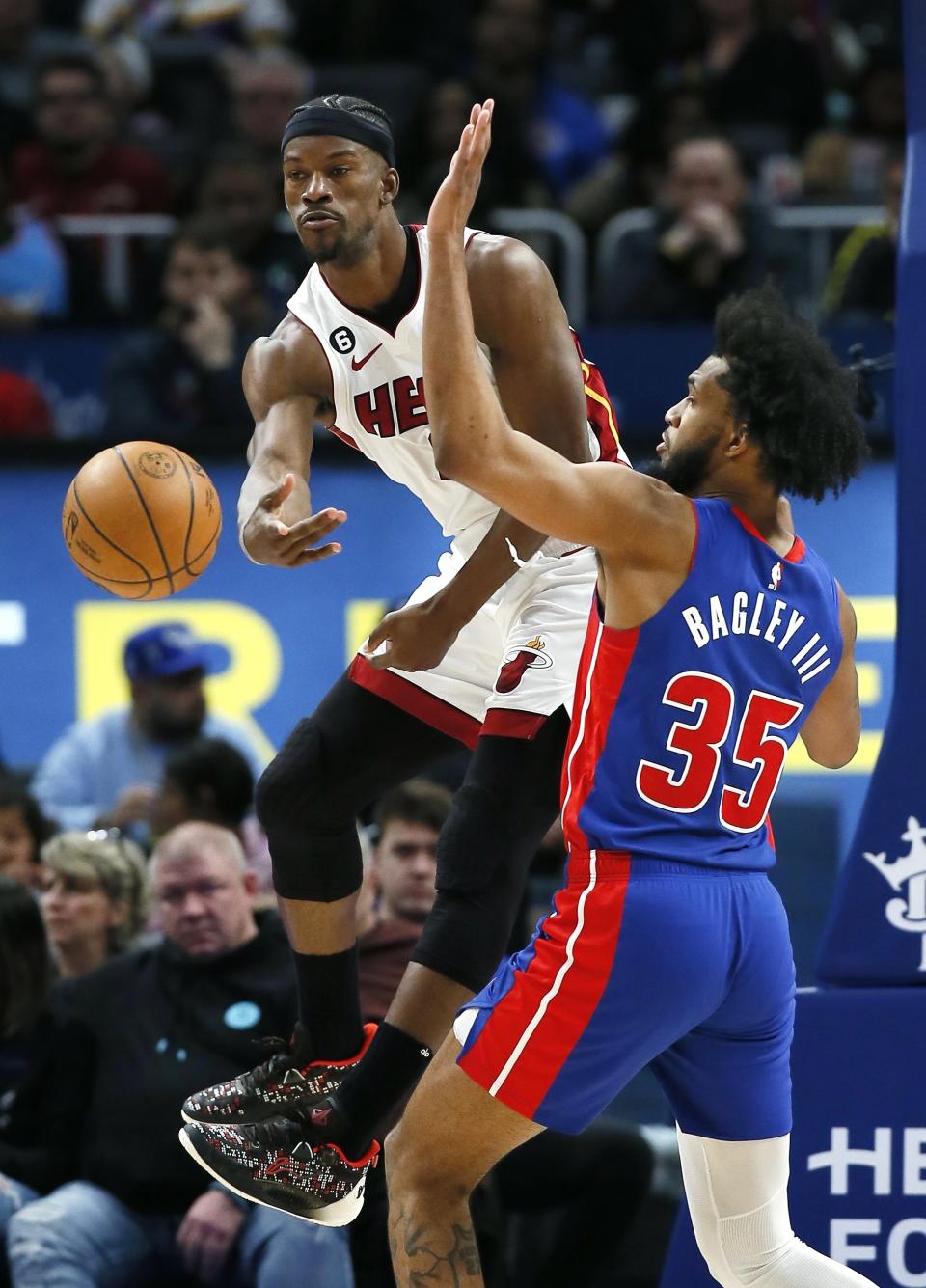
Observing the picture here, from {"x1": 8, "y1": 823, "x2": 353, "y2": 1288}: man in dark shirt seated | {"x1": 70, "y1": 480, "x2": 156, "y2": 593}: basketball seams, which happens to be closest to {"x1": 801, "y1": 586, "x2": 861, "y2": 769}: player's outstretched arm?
{"x1": 70, "y1": 480, "x2": 156, "y2": 593}: basketball seams

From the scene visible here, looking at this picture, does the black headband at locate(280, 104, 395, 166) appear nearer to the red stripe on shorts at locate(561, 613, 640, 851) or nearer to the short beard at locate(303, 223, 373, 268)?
the short beard at locate(303, 223, 373, 268)

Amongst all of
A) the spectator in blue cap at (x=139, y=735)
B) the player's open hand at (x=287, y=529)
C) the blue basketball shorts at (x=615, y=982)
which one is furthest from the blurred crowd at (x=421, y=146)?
the blue basketball shorts at (x=615, y=982)

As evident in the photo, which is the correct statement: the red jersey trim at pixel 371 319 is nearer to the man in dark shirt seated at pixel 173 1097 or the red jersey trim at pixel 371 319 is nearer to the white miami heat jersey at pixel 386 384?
the white miami heat jersey at pixel 386 384

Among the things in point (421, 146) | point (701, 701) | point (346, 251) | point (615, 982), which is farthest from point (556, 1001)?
point (421, 146)

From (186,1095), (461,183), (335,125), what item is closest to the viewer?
(461,183)

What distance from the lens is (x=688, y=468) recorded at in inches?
160

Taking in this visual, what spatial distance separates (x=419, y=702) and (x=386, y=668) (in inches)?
7.1

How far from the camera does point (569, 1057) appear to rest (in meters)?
3.95

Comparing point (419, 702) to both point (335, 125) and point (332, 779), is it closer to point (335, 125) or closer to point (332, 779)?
point (332, 779)

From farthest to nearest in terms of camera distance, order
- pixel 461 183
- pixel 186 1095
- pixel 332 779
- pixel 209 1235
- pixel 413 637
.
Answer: pixel 186 1095 → pixel 209 1235 → pixel 332 779 → pixel 413 637 → pixel 461 183

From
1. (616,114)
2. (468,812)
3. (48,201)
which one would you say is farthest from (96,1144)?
(616,114)

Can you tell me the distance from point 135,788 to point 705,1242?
14.1 ft

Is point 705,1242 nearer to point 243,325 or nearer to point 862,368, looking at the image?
point 862,368

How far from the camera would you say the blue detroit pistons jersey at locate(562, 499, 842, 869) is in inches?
155
